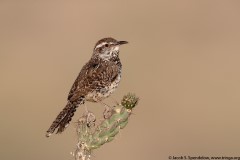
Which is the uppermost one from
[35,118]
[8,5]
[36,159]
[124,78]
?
[8,5]

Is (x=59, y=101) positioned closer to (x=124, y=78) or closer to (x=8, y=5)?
(x=124, y=78)

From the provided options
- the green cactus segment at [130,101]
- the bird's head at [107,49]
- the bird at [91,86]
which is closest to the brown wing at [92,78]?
the bird at [91,86]

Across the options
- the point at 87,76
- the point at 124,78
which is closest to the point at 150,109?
the point at 124,78

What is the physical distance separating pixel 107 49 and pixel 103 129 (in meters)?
2.60

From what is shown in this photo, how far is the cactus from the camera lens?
8539mm

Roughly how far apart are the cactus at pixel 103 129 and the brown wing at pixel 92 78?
946 mm

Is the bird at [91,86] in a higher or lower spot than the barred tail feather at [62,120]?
higher

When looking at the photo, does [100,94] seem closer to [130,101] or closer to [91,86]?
[91,86]

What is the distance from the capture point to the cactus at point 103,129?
8.54 meters

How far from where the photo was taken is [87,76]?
10211 mm

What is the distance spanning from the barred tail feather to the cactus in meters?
0.44

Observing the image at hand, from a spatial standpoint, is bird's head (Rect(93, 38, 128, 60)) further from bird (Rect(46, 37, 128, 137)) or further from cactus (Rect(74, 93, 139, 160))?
cactus (Rect(74, 93, 139, 160))

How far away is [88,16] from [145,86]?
1042 cm

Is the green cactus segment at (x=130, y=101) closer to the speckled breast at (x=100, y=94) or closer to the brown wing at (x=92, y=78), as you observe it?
the brown wing at (x=92, y=78)
